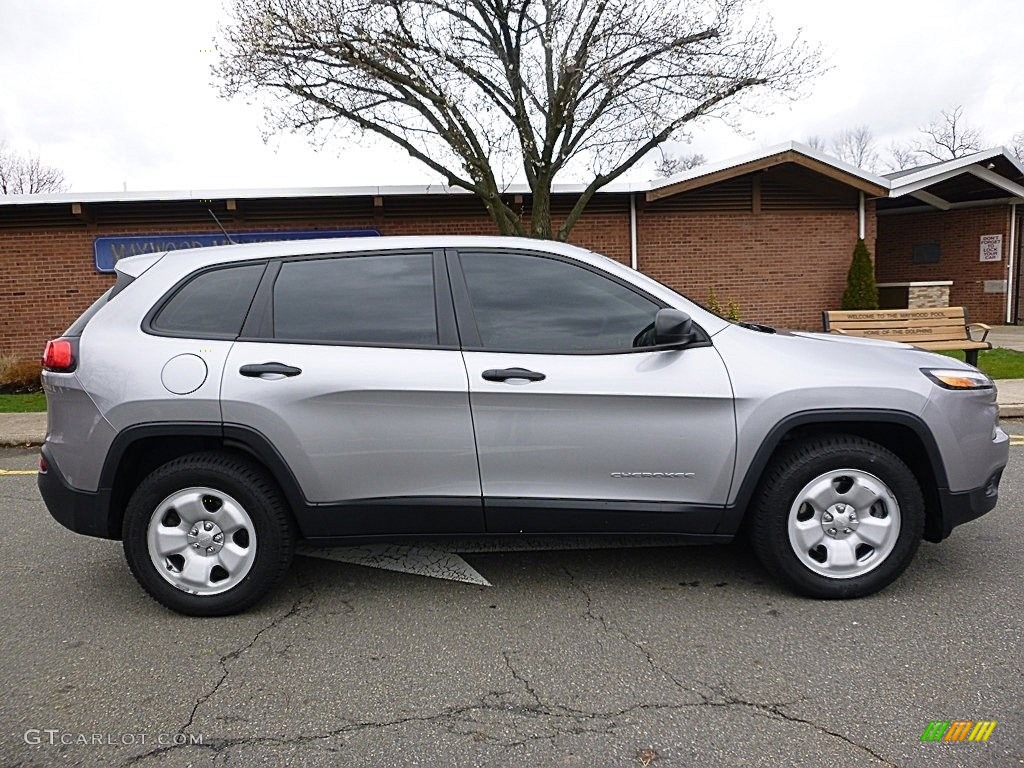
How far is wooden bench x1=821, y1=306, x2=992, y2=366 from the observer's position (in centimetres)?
1017

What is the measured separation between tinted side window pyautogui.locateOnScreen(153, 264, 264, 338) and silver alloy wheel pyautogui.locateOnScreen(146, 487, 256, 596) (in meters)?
0.75

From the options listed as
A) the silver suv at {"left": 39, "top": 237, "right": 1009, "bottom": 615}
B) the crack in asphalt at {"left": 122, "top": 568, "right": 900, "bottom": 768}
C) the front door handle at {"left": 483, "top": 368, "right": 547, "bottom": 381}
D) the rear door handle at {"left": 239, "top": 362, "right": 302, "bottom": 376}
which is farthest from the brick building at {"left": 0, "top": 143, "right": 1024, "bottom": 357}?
the crack in asphalt at {"left": 122, "top": 568, "right": 900, "bottom": 768}

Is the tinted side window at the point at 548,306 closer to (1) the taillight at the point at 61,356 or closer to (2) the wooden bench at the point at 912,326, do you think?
(1) the taillight at the point at 61,356

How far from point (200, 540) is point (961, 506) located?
11.5 ft

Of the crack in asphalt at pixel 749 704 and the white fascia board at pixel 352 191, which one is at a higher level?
the white fascia board at pixel 352 191

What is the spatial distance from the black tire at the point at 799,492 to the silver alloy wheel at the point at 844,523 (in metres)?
0.02

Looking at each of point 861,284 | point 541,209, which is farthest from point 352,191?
point 861,284

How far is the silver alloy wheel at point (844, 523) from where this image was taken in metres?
3.38

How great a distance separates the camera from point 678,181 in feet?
43.7

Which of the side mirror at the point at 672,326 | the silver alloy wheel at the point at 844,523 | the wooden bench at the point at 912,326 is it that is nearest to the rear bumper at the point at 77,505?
the side mirror at the point at 672,326

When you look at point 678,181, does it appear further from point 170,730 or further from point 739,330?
point 170,730

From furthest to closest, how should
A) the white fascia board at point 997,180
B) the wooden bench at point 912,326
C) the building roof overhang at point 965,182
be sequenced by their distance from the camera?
the white fascia board at point 997,180 < the building roof overhang at point 965,182 < the wooden bench at point 912,326

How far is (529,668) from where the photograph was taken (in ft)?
9.57
